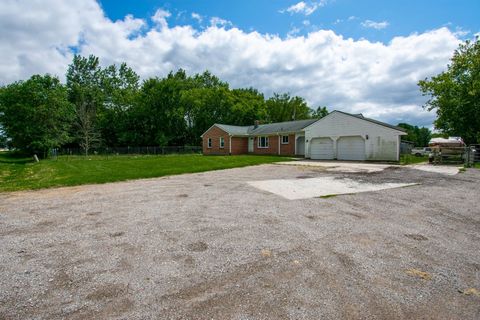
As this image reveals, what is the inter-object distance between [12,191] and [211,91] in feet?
114

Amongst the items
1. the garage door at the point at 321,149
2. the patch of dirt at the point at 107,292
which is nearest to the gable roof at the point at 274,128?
the garage door at the point at 321,149

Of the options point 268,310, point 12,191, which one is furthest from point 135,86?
point 268,310

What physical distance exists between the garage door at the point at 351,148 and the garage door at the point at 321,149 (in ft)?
2.29

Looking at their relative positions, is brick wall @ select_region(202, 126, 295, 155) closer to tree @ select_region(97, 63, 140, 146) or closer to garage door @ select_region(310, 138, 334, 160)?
garage door @ select_region(310, 138, 334, 160)

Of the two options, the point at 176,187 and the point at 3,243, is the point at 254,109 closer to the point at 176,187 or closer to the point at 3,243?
the point at 176,187

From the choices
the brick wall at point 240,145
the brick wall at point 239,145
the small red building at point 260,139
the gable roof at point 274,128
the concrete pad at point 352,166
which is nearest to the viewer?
the concrete pad at point 352,166

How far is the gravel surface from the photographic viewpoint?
7.95 ft

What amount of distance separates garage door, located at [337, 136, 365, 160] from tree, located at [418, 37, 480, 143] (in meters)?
10.4

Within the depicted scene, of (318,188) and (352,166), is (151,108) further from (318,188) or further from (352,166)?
(318,188)

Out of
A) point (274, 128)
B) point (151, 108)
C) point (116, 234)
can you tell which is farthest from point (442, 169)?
point (151, 108)

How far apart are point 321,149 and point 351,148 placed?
2.63 meters

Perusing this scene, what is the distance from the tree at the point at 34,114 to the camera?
26766 millimetres

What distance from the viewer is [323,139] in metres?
23.2

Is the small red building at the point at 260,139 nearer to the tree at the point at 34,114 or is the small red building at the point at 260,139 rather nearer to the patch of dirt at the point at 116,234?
the tree at the point at 34,114
